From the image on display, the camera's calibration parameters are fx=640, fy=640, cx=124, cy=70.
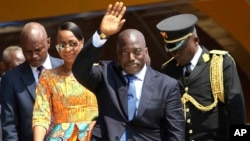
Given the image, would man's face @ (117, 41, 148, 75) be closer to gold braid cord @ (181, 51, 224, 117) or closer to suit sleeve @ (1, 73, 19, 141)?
gold braid cord @ (181, 51, 224, 117)

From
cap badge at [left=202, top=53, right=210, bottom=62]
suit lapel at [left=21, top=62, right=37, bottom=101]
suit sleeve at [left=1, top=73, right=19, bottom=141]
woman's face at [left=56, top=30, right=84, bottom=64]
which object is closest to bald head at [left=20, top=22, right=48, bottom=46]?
suit lapel at [left=21, top=62, right=37, bottom=101]

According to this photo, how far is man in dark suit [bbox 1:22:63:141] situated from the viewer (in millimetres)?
4449

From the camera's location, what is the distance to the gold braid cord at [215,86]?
4309 mm

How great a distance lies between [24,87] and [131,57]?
3.31 feet

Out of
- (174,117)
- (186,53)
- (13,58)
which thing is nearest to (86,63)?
(174,117)

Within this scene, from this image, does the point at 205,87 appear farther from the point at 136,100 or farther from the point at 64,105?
the point at 64,105

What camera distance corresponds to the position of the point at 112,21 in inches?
150

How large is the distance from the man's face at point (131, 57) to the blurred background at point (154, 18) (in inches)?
117

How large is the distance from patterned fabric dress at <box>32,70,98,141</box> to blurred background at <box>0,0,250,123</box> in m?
2.93

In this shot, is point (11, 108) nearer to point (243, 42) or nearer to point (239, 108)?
point (239, 108)

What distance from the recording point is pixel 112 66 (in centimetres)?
405

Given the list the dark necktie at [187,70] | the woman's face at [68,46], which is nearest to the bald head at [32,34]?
the woman's face at [68,46]

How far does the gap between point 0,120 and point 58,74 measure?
0.84 meters

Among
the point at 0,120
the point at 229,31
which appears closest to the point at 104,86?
the point at 0,120
